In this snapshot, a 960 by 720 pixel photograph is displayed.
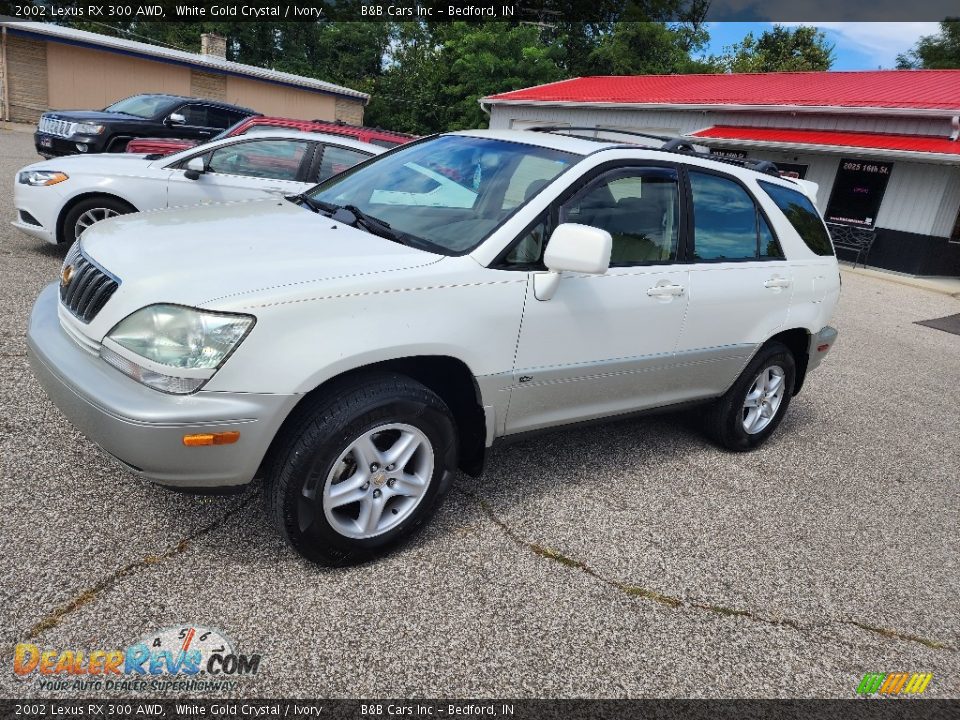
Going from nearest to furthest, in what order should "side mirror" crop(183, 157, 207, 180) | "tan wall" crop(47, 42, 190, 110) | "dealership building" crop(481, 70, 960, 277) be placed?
"side mirror" crop(183, 157, 207, 180) → "dealership building" crop(481, 70, 960, 277) → "tan wall" crop(47, 42, 190, 110)

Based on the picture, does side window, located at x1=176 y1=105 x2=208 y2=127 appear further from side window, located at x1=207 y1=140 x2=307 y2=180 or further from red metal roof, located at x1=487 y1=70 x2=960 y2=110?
red metal roof, located at x1=487 y1=70 x2=960 y2=110

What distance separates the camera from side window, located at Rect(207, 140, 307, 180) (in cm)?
668

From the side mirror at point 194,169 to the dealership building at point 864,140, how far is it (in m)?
7.90

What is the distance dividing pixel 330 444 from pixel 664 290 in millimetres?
1883

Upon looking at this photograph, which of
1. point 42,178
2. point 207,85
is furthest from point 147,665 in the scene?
point 207,85

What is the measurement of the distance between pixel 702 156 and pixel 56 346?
3.44 m

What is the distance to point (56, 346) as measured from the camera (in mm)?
2785

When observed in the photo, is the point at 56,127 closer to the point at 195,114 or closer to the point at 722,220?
the point at 195,114

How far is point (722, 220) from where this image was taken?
3.97 metres

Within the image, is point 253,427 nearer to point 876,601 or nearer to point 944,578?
point 876,601

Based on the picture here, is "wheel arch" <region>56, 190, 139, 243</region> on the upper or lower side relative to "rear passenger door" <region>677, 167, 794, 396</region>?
lower

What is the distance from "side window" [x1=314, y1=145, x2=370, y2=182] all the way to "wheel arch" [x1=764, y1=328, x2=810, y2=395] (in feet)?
14.0

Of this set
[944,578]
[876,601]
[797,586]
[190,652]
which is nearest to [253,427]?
[190,652]

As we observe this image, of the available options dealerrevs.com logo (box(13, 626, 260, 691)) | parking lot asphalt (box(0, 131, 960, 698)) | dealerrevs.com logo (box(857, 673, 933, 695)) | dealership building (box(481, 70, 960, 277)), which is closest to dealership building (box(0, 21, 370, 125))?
dealership building (box(481, 70, 960, 277))
